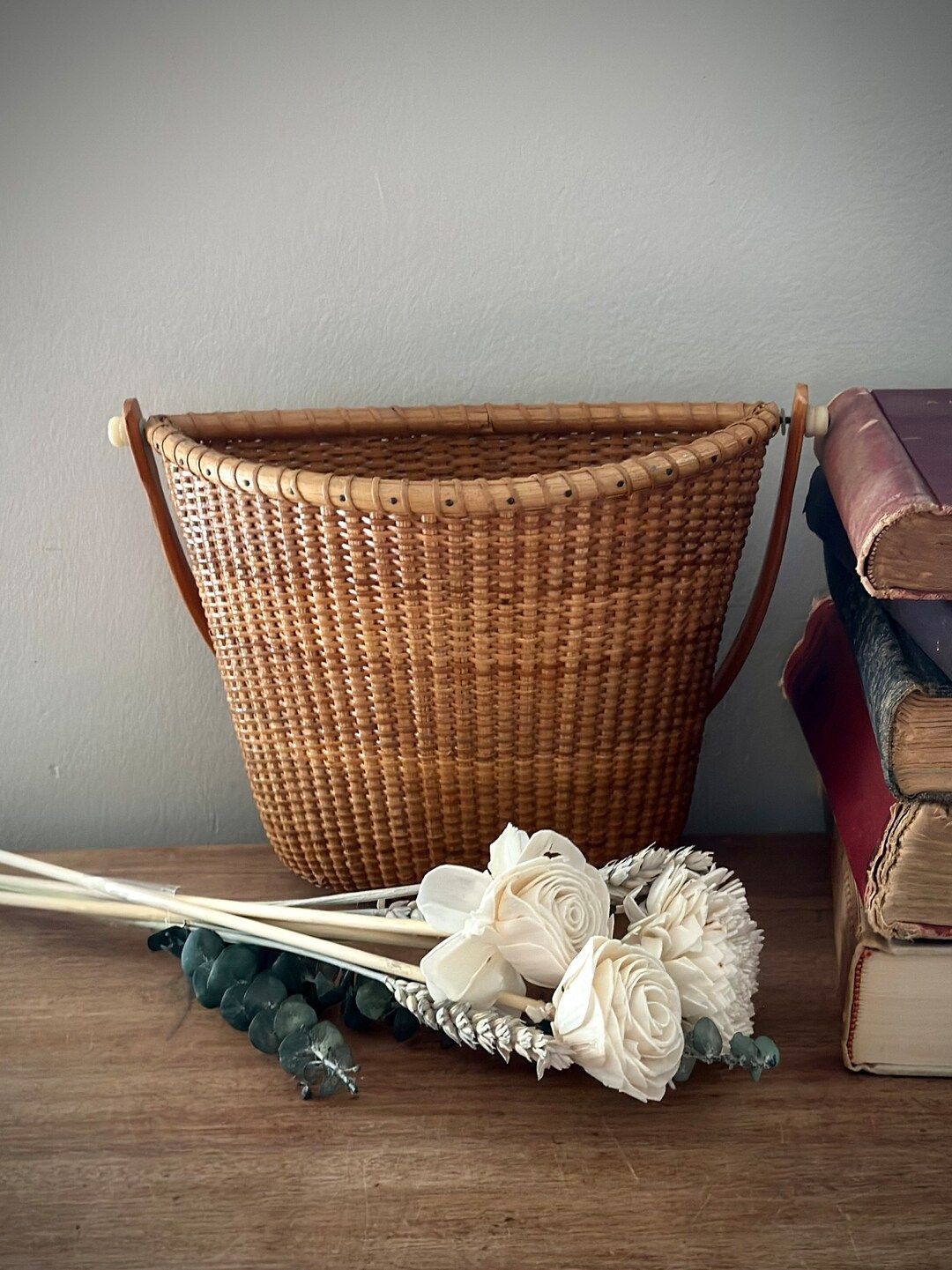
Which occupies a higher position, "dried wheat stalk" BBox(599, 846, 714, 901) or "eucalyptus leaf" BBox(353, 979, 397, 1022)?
"dried wheat stalk" BBox(599, 846, 714, 901)

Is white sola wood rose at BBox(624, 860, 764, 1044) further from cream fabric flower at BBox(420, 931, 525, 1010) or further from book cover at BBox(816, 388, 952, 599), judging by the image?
book cover at BBox(816, 388, 952, 599)

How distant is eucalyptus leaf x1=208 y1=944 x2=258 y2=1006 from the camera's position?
720mm

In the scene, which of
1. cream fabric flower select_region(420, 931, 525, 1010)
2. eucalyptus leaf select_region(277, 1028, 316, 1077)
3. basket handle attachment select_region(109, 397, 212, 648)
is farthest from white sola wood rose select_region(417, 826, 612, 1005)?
basket handle attachment select_region(109, 397, 212, 648)

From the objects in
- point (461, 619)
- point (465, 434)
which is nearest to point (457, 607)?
point (461, 619)

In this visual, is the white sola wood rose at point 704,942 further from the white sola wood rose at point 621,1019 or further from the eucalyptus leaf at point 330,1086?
the eucalyptus leaf at point 330,1086

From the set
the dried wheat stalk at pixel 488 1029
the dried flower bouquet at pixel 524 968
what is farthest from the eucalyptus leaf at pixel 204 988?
the dried wheat stalk at pixel 488 1029

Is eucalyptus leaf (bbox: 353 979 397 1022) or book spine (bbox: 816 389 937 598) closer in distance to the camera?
book spine (bbox: 816 389 937 598)

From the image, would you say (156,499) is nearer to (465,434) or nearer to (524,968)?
(465,434)

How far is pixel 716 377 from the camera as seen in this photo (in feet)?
3.12

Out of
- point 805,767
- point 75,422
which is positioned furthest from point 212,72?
point 805,767

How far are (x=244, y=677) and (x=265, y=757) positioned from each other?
0.24 feet

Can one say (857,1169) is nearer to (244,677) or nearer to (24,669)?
(244,677)

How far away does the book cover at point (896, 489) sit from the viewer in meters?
0.58

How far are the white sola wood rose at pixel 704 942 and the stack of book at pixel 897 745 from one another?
2.8 inches
